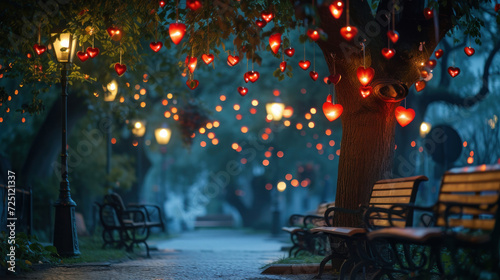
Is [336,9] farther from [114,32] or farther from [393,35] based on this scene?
Result: [114,32]

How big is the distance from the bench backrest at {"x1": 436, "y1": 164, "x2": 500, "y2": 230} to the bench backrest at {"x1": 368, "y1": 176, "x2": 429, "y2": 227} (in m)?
0.51

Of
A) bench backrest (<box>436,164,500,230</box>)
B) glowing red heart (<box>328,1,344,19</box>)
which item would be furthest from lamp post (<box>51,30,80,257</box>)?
bench backrest (<box>436,164,500,230</box>)

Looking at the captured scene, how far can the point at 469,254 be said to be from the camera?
5.73 metres

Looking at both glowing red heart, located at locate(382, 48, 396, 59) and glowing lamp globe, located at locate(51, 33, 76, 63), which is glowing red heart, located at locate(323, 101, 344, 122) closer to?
glowing red heart, located at locate(382, 48, 396, 59)

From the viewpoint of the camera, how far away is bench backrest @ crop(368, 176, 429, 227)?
6.92m

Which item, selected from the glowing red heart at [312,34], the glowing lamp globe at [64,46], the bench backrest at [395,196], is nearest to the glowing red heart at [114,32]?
the glowing lamp globe at [64,46]

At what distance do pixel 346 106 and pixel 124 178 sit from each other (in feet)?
50.9

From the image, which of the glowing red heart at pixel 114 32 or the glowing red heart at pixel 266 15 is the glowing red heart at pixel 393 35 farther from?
the glowing red heart at pixel 114 32

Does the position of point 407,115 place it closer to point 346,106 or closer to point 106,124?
point 346,106

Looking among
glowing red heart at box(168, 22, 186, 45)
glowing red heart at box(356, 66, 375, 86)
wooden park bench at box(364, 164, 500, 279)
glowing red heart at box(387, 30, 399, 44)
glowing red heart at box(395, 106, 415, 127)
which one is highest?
glowing red heart at box(168, 22, 186, 45)

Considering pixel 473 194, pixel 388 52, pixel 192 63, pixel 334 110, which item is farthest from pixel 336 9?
pixel 192 63

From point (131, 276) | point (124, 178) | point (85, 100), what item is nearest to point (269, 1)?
point (131, 276)

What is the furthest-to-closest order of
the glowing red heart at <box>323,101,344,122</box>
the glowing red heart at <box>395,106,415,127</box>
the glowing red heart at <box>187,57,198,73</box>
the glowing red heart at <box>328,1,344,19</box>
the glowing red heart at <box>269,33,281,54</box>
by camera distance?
1. the glowing red heart at <box>187,57,198,73</box>
2. the glowing red heart at <box>323,101,344,122</box>
3. the glowing red heart at <box>395,106,415,127</box>
4. the glowing red heart at <box>269,33,281,54</box>
5. the glowing red heart at <box>328,1,344,19</box>

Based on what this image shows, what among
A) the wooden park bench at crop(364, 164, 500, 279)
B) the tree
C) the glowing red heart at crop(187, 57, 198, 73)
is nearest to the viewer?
the wooden park bench at crop(364, 164, 500, 279)
